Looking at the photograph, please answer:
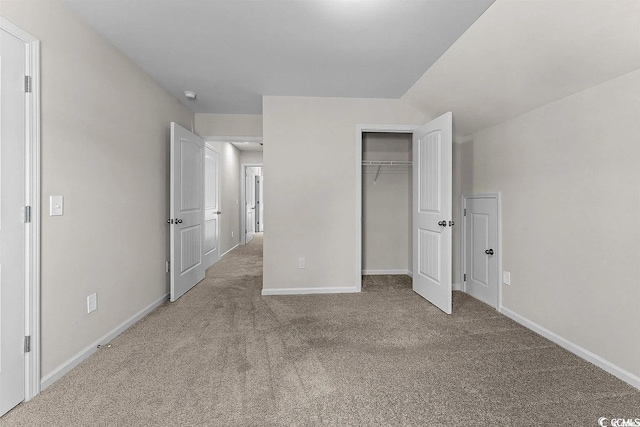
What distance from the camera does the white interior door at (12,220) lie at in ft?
4.72

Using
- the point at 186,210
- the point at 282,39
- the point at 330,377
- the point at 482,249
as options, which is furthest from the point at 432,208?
the point at 186,210

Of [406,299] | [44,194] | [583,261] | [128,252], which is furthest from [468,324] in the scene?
[44,194]

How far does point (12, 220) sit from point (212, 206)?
3731 mm

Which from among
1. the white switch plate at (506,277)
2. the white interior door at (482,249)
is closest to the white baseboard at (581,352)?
the white switch plate at (506,277)

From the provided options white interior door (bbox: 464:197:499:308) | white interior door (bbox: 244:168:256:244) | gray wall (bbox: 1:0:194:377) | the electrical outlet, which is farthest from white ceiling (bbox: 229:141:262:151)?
the electrical outlet

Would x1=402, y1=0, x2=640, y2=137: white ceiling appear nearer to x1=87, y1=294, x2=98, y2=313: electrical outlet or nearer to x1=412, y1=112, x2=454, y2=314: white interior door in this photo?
x1=412, y1=112, x2=454, y2=314: white interior door

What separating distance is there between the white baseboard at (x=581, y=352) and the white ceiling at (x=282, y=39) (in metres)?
2.34

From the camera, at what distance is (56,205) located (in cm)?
175

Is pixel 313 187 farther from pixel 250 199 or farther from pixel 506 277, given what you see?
pixel 250 199

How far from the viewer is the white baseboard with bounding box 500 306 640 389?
1709 millimetres

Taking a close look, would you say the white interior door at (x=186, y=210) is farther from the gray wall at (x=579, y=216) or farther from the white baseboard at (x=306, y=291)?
the gray wall at (x=579, y=216)

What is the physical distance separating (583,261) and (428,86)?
1963 millimetres

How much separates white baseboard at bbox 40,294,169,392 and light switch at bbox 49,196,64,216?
3.09 ft

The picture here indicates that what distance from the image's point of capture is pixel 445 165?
2.78 meters
